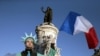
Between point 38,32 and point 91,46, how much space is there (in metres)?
9.48

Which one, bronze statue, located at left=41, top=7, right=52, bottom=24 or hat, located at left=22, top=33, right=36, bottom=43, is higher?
hat, located at left=22, top=33, right=36, bottom=43

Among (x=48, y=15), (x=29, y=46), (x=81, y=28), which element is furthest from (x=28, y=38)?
(x=48, y=15)

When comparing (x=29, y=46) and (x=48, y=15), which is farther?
(x=48, y=15)

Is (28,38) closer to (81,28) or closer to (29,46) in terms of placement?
(29,46)

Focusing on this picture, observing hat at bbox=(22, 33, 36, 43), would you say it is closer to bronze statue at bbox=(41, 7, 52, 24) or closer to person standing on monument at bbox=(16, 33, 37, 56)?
person standing on monument at bbox=(16, 33, 37, 56)

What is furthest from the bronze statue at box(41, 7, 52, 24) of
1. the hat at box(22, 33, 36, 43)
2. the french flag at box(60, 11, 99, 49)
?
the hat at box(22, 33, 36, 43)

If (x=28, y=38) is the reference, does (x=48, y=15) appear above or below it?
below

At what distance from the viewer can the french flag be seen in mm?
21172

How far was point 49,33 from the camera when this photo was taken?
2956cm

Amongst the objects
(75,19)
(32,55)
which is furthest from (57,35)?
(32,55)

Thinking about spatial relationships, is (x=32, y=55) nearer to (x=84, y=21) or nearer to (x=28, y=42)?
(x=28, y=42)

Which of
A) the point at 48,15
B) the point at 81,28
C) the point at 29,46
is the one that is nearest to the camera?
the point at 29,46

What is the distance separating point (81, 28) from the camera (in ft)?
71.3

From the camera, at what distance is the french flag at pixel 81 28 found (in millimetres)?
21172
